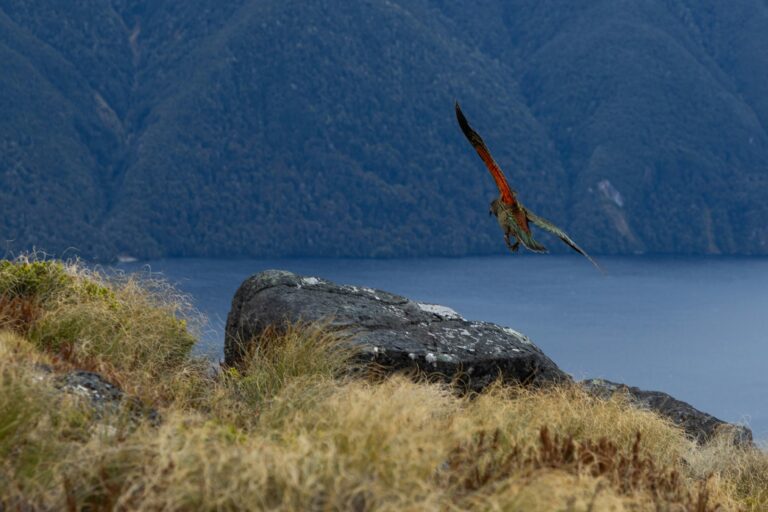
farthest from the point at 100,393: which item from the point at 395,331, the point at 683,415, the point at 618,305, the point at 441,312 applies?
the point at 618,305

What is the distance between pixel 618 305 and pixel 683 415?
139 m

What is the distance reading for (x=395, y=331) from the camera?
9258 mm

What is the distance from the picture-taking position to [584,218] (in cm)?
19150

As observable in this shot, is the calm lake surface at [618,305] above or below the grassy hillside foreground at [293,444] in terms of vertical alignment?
below

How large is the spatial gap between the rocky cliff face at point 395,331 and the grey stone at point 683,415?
1675mm

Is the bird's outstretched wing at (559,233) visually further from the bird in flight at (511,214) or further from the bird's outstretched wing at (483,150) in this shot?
the bird's outstretched wing at (483,150)

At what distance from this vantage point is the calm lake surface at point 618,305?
339 feet

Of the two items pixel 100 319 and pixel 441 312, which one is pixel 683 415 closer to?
pixel 441 312

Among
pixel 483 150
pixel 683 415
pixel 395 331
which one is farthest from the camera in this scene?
pixel 683 415

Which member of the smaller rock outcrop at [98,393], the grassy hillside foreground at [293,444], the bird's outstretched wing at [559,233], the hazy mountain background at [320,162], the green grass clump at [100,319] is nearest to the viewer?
the grassy hillside foreground at [293,444]

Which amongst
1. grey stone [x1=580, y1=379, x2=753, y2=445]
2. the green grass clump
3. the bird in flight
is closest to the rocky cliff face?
the green grass clump

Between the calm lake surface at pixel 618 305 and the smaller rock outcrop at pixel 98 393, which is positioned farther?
the calm lake surface at pixel 618 305

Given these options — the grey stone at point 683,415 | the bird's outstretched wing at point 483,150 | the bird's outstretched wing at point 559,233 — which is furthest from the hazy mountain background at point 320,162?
the bird's outstretched wing at point 559,233

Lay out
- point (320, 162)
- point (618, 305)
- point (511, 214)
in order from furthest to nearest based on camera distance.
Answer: point (320, 162)
point (618, 305)
point (511, 214)
